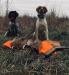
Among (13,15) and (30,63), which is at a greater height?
(13,15)

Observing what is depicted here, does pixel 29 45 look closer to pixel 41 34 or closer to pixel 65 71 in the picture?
pixel 41 34

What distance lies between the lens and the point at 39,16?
9297mm

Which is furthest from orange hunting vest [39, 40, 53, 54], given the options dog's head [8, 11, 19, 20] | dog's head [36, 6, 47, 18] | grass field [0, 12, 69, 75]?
dog's head [8, 11, 19, 20]

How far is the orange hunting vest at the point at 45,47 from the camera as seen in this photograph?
8.21 m

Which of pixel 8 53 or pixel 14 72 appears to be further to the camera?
Result: pixel 8 53

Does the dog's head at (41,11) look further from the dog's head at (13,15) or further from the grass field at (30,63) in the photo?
the grass field at (30,63)

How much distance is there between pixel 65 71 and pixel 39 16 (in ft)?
8.13

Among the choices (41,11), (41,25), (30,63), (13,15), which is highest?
(41,11)

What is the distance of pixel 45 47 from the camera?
329 inches

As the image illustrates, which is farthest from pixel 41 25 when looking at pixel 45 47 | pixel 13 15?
pixel 45 47

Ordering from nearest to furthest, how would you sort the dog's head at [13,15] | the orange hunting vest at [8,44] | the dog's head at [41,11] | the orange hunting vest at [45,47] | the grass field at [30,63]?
the grass field at [30,63], the orange hunting vest at [45,47], the orange hunting vest at [8,44], the dog's head at [41,11], the dog's head at [13,15]

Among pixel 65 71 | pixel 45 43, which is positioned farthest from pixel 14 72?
pixel 45 43

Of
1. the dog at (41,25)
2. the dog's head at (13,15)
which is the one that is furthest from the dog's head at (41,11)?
the dog's head at (13,15)

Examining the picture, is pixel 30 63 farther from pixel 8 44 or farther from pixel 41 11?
pixel 41 11
